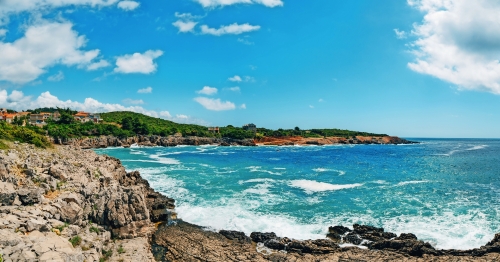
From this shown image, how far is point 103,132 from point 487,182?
94.5 m

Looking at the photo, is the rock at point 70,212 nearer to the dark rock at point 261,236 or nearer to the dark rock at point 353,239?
the dark rock at point 261,236

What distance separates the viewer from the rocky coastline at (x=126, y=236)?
12.0 meters

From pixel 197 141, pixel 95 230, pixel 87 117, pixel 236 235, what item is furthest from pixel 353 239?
pixel 87 117

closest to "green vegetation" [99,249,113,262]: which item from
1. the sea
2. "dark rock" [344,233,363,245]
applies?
the sea

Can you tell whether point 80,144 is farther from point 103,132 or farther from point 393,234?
point 393,234

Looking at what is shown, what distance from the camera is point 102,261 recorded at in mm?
12352

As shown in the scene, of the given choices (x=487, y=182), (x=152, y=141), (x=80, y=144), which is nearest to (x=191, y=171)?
(x=487, y=182)

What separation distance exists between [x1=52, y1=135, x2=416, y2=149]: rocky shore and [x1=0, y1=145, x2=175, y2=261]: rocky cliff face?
2744 inches

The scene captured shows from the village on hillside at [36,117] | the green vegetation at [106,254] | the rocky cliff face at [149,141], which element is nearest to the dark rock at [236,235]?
the green vegetation at [106,254]

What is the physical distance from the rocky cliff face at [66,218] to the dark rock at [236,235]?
431 cm

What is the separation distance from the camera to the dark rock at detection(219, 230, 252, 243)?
16.9m

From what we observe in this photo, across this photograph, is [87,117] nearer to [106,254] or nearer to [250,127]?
[250,127]

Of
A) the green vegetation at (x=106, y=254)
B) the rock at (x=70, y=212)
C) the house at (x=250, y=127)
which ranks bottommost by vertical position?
the green vegetation at (x=106, y=254)

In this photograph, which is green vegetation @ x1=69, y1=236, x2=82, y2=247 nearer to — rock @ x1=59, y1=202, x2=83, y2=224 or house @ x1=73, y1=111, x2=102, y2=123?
rock @ x1=59, y1=202, x2=83, y2=224
